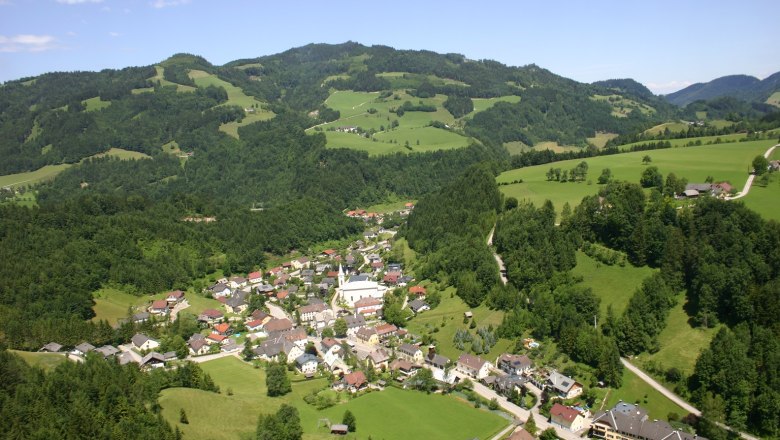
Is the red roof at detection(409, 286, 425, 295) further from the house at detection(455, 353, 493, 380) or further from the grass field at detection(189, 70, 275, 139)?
the grass field at detection(189, 70, 275, 139)

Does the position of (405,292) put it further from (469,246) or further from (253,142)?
(253,142)

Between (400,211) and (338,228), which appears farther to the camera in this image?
(400,211)

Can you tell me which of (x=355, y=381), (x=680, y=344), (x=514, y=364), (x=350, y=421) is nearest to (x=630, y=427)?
(x=680, y=344)

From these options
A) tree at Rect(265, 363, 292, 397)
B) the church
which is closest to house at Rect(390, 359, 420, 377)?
tree at Rect(265, 363, 292, 397)

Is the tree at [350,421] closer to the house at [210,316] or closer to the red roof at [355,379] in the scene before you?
the red roof at [355,379]

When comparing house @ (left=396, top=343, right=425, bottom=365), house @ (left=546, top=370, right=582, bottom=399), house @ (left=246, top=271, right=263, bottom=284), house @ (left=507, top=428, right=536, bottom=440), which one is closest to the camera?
house @ (left=507, top=428, right=536, bottom=440)

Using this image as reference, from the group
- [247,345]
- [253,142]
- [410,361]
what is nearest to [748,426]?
[410,361]
